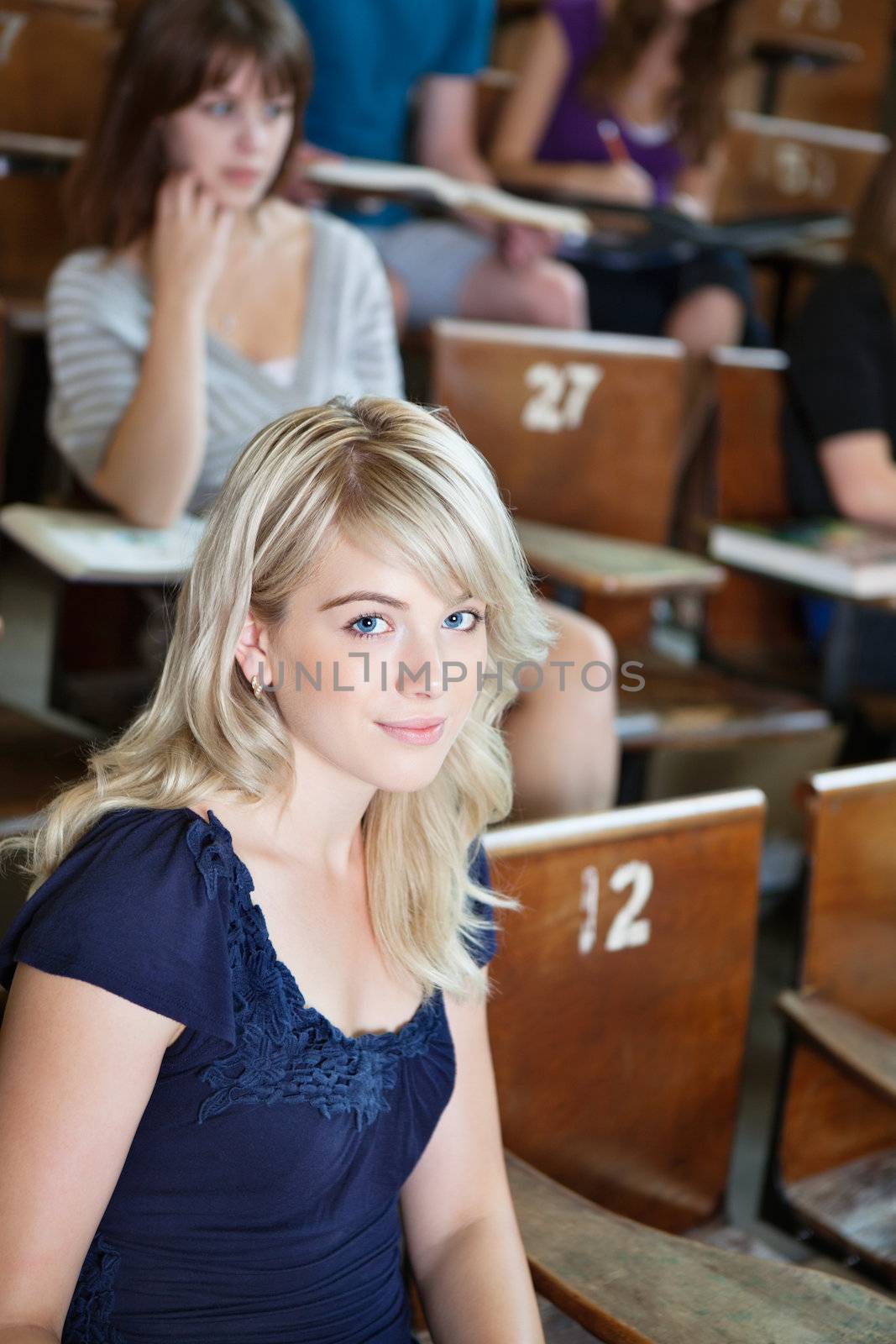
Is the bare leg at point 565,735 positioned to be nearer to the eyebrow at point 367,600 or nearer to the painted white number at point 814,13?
the eyebrow at point 367,600

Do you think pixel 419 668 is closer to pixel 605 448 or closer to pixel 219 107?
pixel 219 107

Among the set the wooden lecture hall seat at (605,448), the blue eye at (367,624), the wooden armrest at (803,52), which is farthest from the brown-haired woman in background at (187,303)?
the wooden armrest at (803,52)

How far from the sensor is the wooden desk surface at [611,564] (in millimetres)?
1958

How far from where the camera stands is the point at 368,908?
1118mm

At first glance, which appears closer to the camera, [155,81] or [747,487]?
[155,81]

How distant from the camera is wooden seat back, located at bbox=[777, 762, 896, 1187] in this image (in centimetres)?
146

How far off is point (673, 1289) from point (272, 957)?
0.37 m

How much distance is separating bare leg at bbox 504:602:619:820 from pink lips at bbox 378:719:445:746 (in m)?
0.76

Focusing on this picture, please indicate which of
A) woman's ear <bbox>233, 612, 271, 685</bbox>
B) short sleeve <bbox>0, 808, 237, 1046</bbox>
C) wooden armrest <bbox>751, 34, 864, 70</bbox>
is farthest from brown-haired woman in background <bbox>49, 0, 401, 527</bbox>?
wooden armrest <bbox>751, 34, 864, 70</bbox>

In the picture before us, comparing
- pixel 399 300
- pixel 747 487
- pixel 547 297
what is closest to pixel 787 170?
pixel 547 297

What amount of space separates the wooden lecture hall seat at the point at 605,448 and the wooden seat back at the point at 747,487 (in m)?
0.10

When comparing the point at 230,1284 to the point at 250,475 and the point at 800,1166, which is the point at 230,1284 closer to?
the point at 250,475

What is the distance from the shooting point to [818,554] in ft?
7.34

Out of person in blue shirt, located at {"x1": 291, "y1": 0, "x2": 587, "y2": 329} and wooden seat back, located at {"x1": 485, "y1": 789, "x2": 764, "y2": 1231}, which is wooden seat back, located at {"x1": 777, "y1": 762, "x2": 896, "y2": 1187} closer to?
wooden seat back, located at {"x1": 485, "y1": 789, "x2": 764, "y2": 1231}
